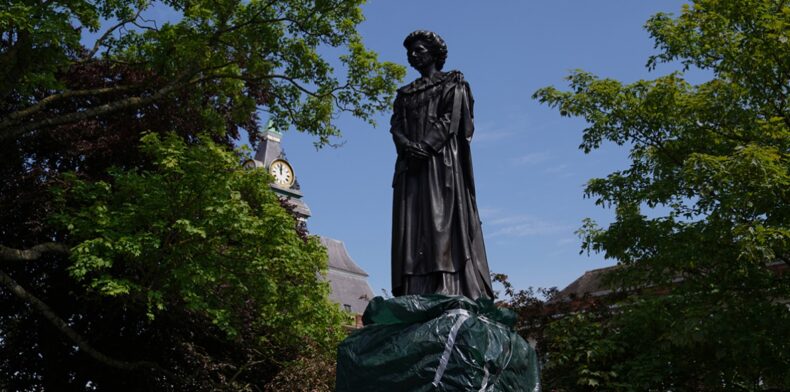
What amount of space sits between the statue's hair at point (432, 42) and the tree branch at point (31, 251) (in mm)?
12135

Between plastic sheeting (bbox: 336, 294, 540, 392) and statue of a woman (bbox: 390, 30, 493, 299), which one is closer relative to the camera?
plastic sheeting (bbox: 336, 294, 540, 392)

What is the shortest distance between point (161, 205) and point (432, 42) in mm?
10861

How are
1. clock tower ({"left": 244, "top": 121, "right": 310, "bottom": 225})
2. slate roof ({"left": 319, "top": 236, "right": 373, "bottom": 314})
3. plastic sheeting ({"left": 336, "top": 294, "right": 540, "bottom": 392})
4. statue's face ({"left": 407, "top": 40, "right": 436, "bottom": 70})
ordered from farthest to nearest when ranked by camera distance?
clock tower ({"left": 244, "top": 121, "right": 310, "bottom": 225}), slate roof ({"left": 319, "top": 236, "right": 373, "bottom": 314}), statue's face ({"left": 407, "top": 40, "right": 436, "bottom": 70}), plastic sheeting ({"left": 336, "top": 294, "right": 540, "bottom": 392})

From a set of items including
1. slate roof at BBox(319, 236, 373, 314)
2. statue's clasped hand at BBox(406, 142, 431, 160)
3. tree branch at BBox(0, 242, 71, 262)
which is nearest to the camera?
statue's clasped hand at BBox(406, 142, 431, 160)

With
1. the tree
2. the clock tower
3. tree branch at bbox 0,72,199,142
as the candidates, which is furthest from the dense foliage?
the clock tower

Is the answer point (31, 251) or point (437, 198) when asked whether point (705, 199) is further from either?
point (31, 251)

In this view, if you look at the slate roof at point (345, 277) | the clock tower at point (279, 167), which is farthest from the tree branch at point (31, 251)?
the clock tower at point (279, 167)

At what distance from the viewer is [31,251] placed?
17.1 meters

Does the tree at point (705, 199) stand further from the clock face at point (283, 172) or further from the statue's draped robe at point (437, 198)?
the clock face at point (283, 172)

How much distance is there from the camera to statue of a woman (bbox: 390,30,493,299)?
21.2 ft

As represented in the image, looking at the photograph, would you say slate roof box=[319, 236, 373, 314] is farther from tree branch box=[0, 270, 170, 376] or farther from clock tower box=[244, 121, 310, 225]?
tree branch box=[0, 270, 170, 376]

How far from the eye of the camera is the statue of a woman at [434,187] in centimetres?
647

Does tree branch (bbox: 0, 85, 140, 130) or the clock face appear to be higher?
the clock face

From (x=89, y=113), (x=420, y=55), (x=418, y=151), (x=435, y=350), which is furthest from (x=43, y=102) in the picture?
(x=435, y=350)
